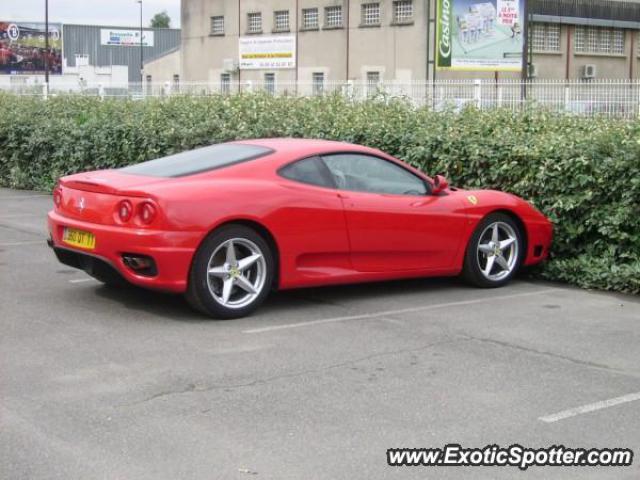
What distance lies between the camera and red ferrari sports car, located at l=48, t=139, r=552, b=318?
731 cm

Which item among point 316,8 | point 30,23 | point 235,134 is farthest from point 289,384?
point 30,23

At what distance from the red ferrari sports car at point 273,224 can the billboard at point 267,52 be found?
41.5m

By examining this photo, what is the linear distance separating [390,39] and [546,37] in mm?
6886

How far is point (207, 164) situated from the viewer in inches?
314

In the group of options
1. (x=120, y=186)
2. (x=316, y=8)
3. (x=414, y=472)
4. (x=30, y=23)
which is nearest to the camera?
(x=414, y=472)

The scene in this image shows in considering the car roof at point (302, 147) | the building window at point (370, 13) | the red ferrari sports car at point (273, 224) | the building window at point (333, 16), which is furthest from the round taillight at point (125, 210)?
the building window at point (333, 16)

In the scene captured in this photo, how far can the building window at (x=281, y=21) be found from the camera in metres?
51.1

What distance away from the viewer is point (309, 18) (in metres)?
49.5

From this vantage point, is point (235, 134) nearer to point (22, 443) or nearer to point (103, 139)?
point (103, 139)

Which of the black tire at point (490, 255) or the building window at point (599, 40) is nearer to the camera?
the black tire at point (490, 255)

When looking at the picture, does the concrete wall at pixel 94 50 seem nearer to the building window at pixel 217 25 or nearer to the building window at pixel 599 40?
the building window at pixel 217 25

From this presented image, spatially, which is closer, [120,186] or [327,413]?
[327,413]

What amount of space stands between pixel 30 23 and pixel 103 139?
88398 mm

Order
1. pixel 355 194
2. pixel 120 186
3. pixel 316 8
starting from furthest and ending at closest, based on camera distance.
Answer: pixel 316 8
pixel 355 194
pixel 120 186
